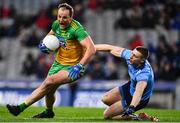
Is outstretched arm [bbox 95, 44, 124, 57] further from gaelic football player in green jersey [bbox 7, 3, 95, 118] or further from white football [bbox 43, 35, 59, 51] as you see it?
white football [bbox 43, 35, 59, 51]

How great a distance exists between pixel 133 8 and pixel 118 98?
1376 cm

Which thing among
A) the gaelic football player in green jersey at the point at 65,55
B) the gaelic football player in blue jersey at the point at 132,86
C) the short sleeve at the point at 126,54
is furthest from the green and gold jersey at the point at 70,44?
the short sleeve at the point at 126,54

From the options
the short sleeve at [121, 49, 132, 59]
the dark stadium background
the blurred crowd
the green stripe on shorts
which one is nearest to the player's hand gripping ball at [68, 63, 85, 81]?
the green stripe on shorts

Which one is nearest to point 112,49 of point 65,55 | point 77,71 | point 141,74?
point 141,74

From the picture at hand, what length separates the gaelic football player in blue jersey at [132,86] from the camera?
1309 centimetres

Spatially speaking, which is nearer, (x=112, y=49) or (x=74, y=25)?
(x=74, y=25)

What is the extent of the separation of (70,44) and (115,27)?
14.8 m

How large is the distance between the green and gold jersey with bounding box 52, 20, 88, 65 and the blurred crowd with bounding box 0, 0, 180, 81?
1092 centimetres

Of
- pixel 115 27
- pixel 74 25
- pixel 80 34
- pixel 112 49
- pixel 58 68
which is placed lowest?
pixel 58 68

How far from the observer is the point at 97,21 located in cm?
2870

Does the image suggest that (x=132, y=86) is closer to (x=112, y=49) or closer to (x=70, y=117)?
(x=112, y=49)

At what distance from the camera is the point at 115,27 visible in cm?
2800

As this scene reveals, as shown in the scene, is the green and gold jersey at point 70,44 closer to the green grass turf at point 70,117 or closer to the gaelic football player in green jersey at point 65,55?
the gaelic football player in green jersey at point 65,55

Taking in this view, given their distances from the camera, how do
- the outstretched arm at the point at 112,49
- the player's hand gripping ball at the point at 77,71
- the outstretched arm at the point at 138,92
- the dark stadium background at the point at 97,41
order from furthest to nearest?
the dark stadium background at the point at 97,41 < the outstretched arm at the point at 112,49 < the outstretched arm at the point at 138,92 < the player's hand gripping ball at the point at 77,71
